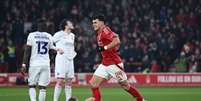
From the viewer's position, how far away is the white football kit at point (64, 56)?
1805 centimetres

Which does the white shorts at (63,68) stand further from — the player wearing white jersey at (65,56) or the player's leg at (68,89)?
the player's leg at (68,89)

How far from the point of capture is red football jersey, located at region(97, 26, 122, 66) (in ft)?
48.3

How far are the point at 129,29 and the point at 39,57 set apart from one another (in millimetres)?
17055

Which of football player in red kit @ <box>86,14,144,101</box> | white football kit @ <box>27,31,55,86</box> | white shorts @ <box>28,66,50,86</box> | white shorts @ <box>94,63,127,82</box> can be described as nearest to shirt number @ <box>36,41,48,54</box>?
white football kit @ <box>27,31,55,86</box>

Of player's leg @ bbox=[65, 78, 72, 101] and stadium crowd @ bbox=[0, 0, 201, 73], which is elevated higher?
stadium crowd @ bbox=[0, 0, 201, 73]

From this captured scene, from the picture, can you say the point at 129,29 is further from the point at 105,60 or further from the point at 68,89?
the point at 105,60

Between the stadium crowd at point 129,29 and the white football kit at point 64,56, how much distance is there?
10942mm

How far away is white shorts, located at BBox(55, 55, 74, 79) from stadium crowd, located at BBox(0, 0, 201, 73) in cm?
1109

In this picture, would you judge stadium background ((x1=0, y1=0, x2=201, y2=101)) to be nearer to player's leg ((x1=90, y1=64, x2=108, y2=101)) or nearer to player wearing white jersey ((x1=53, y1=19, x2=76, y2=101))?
player wearing white jersey ((x1=53, y1=19, x2=76, y2=101))

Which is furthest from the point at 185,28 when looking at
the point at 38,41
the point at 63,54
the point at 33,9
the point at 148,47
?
the point at 38,41

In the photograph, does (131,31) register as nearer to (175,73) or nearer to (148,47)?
(148,47)

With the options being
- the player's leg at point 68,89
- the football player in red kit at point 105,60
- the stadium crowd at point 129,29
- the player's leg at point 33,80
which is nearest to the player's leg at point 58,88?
the player's leg at point 68,89

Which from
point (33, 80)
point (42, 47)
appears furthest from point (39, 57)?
point (33, 80)

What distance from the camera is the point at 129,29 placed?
32875mm
